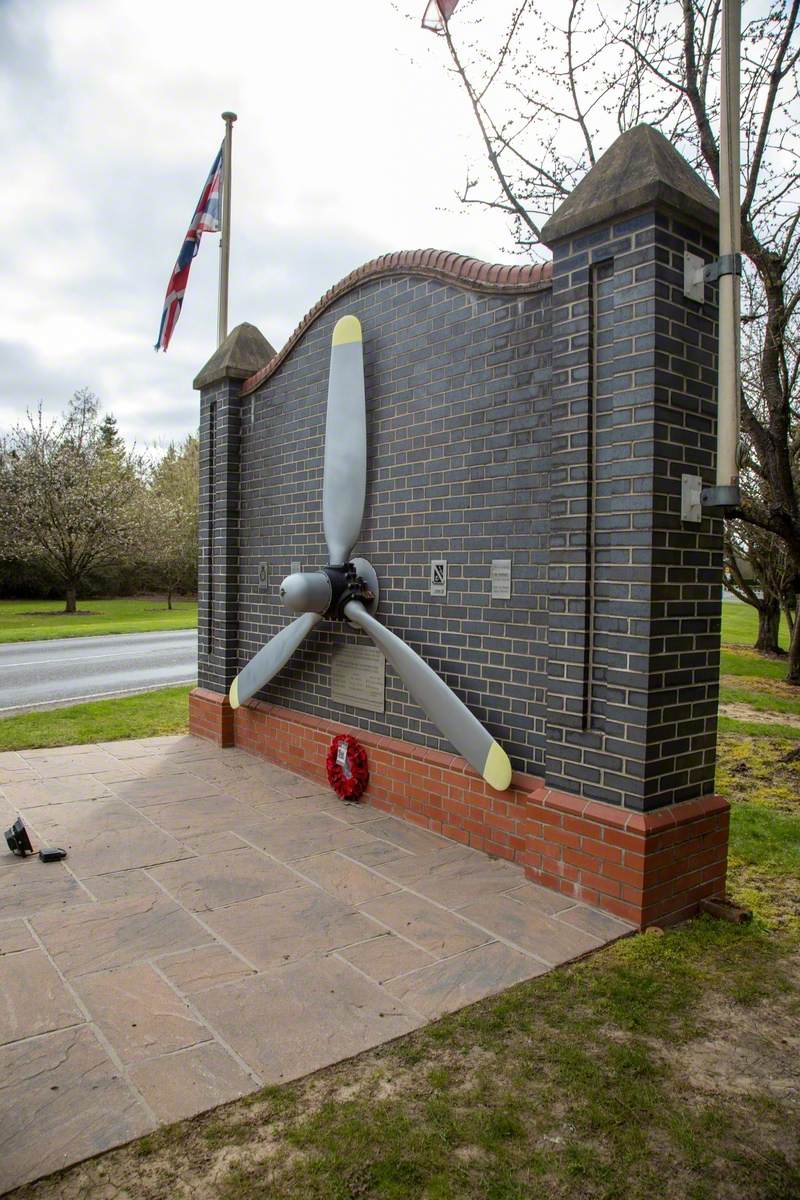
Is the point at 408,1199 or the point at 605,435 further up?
the point at 605,435

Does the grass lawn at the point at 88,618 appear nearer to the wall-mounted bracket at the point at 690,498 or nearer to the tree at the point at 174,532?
the tree at the point at 174,532

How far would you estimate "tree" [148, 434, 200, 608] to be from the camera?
34250 mm

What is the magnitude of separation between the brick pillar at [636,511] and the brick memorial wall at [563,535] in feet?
0.04

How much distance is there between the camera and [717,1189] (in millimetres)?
2234

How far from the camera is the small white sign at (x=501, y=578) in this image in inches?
190

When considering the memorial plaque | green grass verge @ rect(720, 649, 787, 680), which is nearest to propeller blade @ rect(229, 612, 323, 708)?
the memorial plaque

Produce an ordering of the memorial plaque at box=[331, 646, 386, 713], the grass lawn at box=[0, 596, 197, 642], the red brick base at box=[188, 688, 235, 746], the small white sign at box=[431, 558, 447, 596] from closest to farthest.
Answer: the small white sign at box=[431, 558, 447, 596], the memorial plaque at box=[331, 646, 386, 713], the red brick base at box=[188, 688, 235, 746], the grass lawn at box=[0, 596, 197, 642]

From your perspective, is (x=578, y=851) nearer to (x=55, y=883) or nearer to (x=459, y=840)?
(x=459, y=840)

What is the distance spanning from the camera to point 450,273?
5.25m

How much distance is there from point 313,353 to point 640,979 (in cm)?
542

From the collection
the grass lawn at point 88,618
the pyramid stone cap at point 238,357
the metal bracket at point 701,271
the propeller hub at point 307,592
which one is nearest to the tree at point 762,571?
A: the pyramid stone cap at point 238,357

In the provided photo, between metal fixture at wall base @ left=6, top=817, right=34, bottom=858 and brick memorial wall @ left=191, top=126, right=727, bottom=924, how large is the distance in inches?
91.4

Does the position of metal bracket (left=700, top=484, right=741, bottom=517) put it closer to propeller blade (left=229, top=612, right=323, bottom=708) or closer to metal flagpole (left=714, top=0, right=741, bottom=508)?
metal flagpole (left=714, top=0, right=741, bottom=508)

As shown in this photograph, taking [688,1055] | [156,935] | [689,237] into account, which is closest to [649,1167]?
[688,1055]
